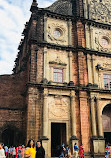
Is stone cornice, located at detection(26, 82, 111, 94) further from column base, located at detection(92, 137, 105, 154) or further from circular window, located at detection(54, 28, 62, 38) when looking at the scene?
circular window, located at detection(54, 28, 62, 38)

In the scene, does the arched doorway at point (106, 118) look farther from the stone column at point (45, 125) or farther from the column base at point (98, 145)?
the stone column at point (45, 125)

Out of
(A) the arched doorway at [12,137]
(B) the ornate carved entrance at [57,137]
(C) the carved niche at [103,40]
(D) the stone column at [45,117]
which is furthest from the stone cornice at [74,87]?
(C) the carved niche at [103,40]

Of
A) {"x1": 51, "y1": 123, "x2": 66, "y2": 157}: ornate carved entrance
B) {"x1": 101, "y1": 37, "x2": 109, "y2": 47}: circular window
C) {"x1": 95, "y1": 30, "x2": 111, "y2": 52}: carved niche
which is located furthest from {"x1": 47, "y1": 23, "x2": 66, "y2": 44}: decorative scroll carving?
{"x1": 51, "y1": 123, "x2": 66, "y2": 157}: ornate carved entrance

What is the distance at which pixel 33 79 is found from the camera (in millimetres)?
17922

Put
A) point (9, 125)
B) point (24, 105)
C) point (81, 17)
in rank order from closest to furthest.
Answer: point (9, 125) → point (24, 105) → point (81, 17)

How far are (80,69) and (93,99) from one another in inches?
131

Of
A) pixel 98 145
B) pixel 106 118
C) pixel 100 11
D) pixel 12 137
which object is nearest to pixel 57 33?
pixel 100 11

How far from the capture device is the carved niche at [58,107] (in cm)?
1755

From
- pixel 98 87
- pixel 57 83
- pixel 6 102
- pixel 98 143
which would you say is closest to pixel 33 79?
pixel 57 83

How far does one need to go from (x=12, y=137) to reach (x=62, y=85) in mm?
6788

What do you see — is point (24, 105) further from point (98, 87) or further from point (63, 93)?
point (98, 87)

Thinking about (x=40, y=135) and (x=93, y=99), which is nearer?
(x=40, y=135)

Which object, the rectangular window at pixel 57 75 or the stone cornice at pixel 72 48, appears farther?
the stone cornice at pixel 72 48

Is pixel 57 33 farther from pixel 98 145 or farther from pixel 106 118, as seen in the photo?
pixel 98 145
